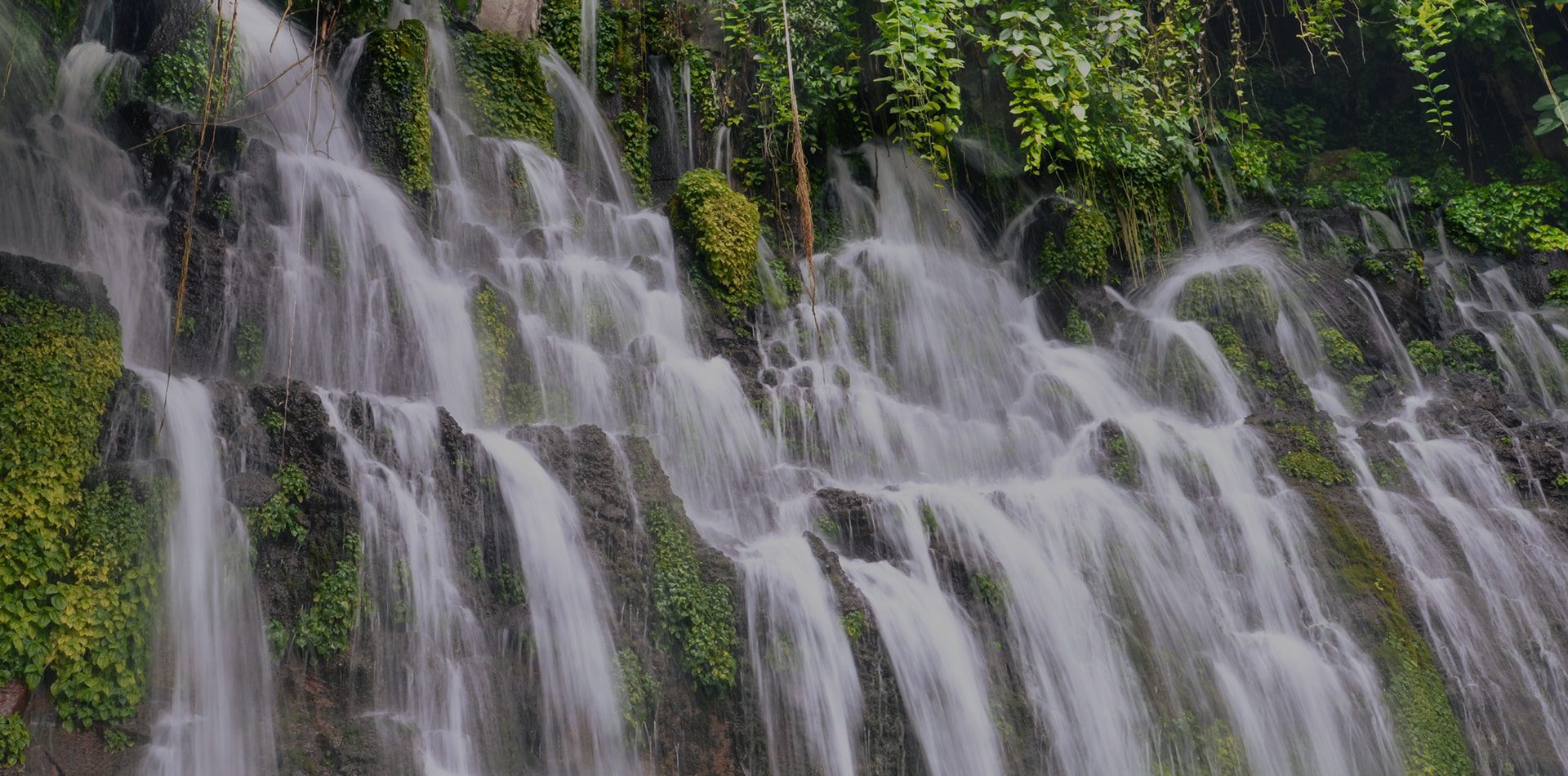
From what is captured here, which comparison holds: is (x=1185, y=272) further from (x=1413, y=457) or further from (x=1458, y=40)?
(x=1458, y=40)

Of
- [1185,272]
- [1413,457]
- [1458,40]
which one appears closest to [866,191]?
[1185,272]

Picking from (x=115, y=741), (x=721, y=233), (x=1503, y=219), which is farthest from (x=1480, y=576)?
(x=115, y=741)

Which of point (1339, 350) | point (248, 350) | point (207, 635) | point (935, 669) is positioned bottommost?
point (935, 669)

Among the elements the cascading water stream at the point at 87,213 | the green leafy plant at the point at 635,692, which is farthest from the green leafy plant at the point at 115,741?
the cascading water stream at the point at 87,213

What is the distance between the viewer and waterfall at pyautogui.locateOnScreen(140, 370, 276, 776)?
5344 mm

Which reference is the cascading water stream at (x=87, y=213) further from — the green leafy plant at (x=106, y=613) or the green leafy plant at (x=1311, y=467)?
the green leafy plant at (x=1311, y=467)

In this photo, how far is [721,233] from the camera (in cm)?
1036

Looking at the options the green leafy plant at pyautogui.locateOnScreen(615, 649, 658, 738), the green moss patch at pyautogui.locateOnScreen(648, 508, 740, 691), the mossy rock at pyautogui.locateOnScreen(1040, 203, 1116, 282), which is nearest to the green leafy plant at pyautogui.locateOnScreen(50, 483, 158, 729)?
the green leafy plant at pyautogui.locateOnScreen(615, 649, 658, 738)

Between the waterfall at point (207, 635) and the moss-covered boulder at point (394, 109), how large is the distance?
13.1 feet

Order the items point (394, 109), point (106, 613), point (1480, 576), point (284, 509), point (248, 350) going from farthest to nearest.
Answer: point (394, 109) → point (1480, 576) → point (248, 350) → point (284, 509) → point (106, 613)

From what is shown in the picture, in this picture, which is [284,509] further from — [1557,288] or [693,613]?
[1557,288]

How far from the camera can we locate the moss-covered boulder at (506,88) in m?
11.3

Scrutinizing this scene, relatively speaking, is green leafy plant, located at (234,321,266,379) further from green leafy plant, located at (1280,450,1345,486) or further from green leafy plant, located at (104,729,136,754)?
green leafy plant, located at (1280,450,1345,486)

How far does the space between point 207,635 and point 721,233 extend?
5.84 m
